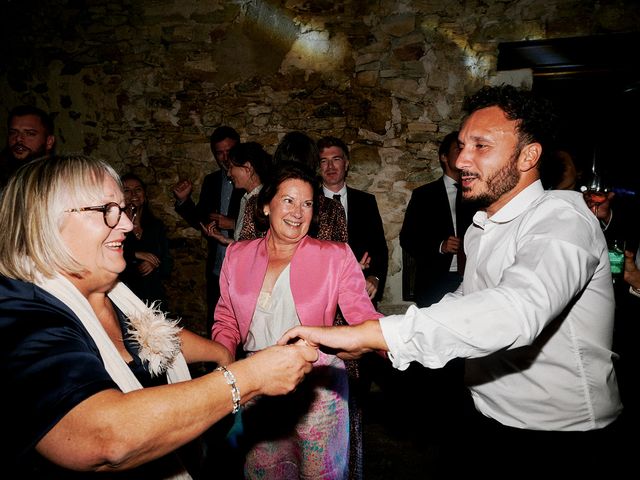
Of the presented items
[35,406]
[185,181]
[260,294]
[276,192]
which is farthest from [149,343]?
[185,181]

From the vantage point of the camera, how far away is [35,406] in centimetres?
97

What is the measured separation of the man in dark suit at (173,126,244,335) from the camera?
4484 millimetres

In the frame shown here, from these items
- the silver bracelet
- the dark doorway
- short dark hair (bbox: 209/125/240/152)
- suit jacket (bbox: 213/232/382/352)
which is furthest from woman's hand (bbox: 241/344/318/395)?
the dark doorway

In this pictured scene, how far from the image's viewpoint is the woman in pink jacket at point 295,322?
86.7 inches

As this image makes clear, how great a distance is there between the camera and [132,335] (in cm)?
166

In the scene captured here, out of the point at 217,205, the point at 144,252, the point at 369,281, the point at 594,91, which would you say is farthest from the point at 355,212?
the point at 594,91

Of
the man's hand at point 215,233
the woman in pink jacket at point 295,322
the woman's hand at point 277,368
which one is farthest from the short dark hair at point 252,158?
the woman's hand at point 277,368

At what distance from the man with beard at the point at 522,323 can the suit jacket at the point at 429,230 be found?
2170 millimetres

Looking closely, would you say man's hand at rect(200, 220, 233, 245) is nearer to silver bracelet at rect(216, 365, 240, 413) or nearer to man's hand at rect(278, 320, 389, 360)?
man's hand at rect(278, 320, 389, 360)

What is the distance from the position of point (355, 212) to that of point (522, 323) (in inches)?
114

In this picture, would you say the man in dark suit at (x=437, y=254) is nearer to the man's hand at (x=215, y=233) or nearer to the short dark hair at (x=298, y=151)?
the short dark hair at (x=298, y=151)

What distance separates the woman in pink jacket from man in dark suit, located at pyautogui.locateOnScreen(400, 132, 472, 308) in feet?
6.80

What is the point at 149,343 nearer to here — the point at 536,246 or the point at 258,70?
the point at 536,246

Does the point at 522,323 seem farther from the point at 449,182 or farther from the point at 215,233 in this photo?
the point at 215,233
